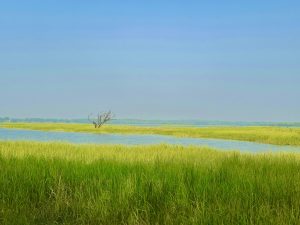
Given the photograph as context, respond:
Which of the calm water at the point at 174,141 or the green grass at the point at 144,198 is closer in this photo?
the green grass at the point at 144,198

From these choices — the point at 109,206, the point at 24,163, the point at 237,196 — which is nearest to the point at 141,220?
the point at 109,206

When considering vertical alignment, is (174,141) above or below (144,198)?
below

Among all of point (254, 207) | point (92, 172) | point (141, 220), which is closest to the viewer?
point (141, 220)

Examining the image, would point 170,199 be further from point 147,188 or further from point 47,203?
point 47,203

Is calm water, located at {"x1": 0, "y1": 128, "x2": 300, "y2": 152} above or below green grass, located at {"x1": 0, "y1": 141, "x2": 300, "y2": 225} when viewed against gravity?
below

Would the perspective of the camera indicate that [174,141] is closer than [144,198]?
No

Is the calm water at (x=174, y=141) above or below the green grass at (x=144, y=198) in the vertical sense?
below

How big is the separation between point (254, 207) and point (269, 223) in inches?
40.2

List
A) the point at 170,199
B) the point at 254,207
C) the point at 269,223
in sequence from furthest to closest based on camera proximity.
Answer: the point at 170,199 < the point at 254,207 < the point at 269,223

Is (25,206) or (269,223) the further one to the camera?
(25,206)

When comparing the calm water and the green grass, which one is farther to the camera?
the calm water

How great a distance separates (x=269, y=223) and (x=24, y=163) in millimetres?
6548

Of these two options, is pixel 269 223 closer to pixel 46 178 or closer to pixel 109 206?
pixel 109 206

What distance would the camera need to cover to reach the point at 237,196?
23.9ft
